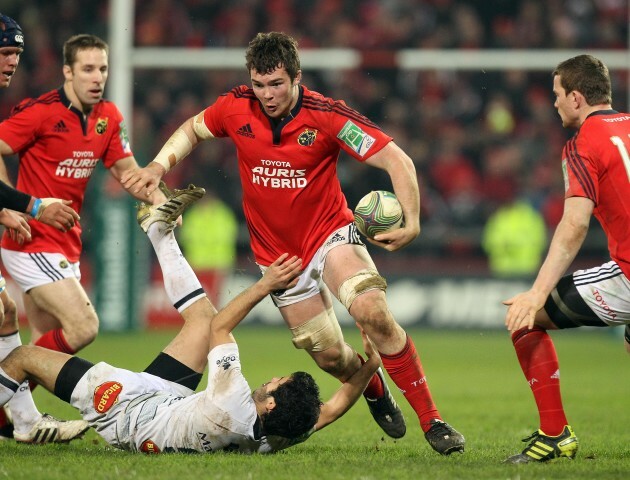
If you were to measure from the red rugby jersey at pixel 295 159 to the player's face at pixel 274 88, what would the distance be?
14 centimetres

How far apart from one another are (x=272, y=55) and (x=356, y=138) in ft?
2.48

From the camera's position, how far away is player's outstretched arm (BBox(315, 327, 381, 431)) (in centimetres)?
701

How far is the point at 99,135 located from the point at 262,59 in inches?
86.2

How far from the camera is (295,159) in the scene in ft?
23.1

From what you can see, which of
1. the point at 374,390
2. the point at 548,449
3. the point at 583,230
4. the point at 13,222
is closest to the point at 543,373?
the point at 548,449

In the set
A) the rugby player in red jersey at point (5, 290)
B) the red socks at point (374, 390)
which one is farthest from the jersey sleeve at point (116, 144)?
the red socks at point (374, 390)

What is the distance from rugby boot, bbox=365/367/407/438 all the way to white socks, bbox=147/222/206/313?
4.96 feet

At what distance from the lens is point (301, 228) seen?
722 centimetres

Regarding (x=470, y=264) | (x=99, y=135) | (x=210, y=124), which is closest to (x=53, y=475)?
(x=210, y=124)

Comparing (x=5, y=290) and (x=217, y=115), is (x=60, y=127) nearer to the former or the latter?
(x=5, y=290)

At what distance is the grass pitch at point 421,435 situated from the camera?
575cm

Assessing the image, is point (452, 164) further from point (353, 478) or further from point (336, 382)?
point (353, 478)

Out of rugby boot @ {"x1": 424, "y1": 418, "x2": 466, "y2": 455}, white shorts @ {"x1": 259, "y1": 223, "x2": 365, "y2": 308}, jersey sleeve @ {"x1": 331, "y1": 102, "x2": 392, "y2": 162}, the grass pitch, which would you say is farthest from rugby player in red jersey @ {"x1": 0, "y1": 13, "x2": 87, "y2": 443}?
rugby boot @ {"x1": 424, "y1": 418, "x2": 466, "y2": 455}

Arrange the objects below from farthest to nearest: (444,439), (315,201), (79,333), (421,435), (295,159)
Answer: (421,435)
(79,333)
(315,201)
(295,159)
(444,439)
